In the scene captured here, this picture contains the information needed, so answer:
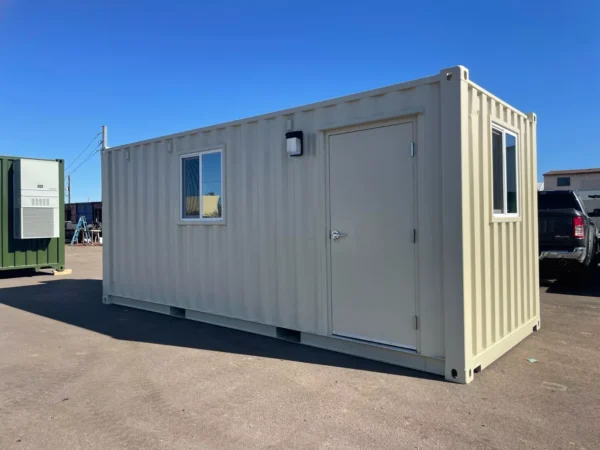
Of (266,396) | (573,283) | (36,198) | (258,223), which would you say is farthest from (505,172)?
(36,198)

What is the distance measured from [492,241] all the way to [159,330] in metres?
4.56

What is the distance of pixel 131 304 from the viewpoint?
8211mm

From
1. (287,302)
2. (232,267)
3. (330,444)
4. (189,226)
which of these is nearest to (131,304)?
(189,226)

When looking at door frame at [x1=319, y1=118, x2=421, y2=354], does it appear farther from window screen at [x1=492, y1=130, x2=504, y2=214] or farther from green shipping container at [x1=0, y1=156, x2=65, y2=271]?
green shipping container at [x1=0, y1=156, x2=65, y2=271]

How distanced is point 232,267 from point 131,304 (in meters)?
2.91

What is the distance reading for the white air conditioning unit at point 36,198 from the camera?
1236 centimetres

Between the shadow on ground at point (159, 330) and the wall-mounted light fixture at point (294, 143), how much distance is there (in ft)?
7.72

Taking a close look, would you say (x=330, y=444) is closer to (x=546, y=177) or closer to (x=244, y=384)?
(x=244, y=384)

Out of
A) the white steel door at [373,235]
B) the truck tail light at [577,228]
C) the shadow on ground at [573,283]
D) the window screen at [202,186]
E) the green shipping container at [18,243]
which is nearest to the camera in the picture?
the white steel door at [373,235]

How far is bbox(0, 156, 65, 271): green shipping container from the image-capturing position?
484 inches

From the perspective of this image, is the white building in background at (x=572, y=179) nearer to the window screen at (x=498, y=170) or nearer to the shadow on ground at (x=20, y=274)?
the window screen at (x=498, y=170)

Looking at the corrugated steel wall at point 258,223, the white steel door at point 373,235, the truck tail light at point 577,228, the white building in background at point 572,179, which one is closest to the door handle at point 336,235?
the white steel door at point 373,235

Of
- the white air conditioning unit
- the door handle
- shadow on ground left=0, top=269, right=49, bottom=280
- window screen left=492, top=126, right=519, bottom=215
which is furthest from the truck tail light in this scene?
shadow on ground left=0, top=269, right=49, bottom=280

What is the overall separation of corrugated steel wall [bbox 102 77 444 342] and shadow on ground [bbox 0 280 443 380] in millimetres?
280
